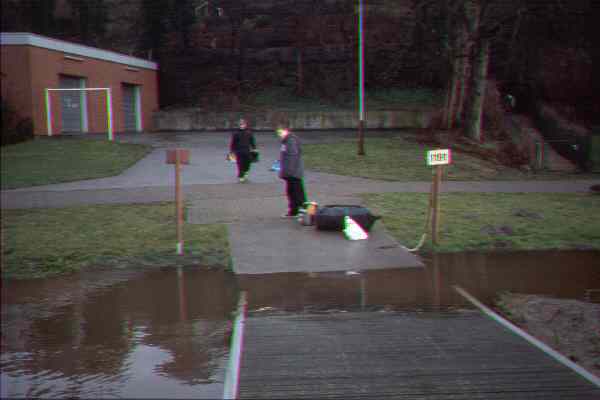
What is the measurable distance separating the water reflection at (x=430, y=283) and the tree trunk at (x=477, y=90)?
51.0 feet

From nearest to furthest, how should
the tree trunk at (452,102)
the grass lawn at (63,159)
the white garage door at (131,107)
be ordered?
the grass lawn at (63,159)
the tree trunk at (452,102)
the white garage door at (131,107)

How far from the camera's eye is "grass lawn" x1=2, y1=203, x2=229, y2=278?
26.1 feet

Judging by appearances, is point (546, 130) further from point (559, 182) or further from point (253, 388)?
point (253, 388)

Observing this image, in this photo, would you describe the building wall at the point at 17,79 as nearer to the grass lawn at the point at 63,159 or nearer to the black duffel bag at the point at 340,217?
the grass lawn at the point at 63,159

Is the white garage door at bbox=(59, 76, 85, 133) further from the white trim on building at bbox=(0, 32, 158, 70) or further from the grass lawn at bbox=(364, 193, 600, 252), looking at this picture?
the grass lawn at bbox=(364, 193, 600, 252)

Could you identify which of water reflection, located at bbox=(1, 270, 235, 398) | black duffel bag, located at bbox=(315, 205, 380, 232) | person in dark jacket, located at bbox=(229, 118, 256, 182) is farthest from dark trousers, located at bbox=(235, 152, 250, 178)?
water reflection, located at bbox=(1, 270, 235, 398)

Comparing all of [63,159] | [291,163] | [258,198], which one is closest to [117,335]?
[291,163]

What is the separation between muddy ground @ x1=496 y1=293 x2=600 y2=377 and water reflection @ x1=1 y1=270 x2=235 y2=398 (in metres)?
2.67

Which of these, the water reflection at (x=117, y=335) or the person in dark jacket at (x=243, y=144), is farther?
the person in dark jacket at (x=243, y=144)

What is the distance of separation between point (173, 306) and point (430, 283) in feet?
9.36

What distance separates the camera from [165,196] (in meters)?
13.2

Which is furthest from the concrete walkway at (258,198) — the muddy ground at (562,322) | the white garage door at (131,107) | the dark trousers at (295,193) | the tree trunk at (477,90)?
the white garage door at (131,107)

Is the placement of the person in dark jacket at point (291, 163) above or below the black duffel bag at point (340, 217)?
above

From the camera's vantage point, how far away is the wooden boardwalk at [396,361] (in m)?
4.14
